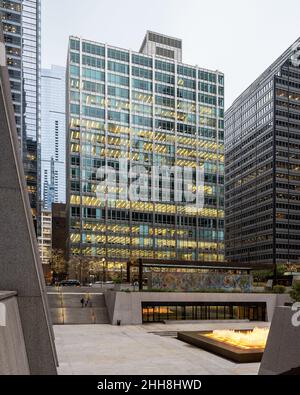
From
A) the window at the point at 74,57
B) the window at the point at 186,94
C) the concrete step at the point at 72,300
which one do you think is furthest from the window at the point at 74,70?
the concrete step at the point at 72,300

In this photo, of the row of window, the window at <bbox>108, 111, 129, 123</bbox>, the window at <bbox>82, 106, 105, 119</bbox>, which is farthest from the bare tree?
the row of window

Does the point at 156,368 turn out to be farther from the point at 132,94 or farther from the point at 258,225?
the point at 258,225

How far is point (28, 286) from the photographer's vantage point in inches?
487

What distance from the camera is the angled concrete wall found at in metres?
12.2

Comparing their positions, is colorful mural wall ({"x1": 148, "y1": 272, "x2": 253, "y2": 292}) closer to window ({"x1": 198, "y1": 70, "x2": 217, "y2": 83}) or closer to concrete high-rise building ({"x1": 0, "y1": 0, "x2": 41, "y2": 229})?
concrete high-rise building ({"x1": 0, "y1": 0, "x2": 41, "y2": 229})

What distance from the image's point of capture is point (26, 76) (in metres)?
182

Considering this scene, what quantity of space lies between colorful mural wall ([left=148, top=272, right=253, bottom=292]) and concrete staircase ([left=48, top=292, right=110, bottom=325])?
267 inches

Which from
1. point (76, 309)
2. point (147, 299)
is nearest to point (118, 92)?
point (76, 309)

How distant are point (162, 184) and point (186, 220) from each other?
1467 centimetres

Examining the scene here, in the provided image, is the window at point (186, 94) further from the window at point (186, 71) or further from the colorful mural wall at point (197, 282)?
the colorful mural wall at point (197, 282)

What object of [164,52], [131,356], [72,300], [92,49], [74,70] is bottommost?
[131,356]

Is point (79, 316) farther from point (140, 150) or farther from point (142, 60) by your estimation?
point (142, 60)

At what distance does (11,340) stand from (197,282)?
43697 millimetres
